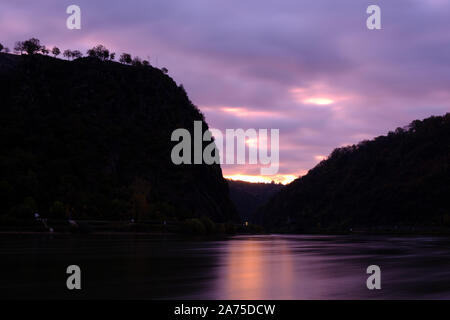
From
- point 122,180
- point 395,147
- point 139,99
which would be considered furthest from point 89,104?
point 395,147

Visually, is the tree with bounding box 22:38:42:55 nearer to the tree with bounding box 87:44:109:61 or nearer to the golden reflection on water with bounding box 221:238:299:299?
the tree with bounding box 87:44:109:61

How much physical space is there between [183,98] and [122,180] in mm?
55756

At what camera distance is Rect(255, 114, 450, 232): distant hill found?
146 metres

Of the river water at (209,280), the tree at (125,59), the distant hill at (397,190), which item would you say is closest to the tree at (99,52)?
the tree at (125,59)

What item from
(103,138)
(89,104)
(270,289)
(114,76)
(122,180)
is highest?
(114,76)

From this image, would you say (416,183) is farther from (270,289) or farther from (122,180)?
(270,289)

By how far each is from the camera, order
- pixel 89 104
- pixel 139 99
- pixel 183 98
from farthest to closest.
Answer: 1. pixel 183 98
2. pixel 139 99
3. pixel 89 104

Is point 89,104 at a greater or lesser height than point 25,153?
greater

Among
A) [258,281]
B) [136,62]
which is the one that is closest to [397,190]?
[136,62]

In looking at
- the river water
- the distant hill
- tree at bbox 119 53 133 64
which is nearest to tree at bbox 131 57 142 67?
tree at bbox 119 53 133 64

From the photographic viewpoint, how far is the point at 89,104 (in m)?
135

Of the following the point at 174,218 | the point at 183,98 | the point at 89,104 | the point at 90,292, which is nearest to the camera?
the point at 90,292

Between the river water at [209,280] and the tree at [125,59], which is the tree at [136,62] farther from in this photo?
the river water at [209,280]

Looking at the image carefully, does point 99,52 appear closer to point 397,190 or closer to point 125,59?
point 125,59
